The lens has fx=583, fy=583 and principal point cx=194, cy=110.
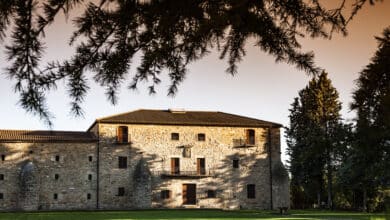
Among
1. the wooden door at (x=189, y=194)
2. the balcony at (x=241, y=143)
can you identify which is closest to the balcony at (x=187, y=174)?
the wooden door at (x=189, y=194)

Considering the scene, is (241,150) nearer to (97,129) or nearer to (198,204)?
(198,204)

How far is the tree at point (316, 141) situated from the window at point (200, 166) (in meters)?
9.13

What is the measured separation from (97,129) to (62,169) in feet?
12.4

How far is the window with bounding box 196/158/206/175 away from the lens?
42.0m

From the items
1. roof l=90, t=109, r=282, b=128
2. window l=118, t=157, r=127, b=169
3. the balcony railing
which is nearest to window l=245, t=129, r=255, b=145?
roof l=90, t=109, r=282, b=128

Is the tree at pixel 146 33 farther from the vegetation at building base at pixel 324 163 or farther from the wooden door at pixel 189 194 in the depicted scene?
the wooden door at pixel 189 194

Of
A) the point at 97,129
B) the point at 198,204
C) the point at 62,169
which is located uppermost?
the point at 97,129

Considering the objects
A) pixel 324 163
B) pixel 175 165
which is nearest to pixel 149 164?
pixel 175 165

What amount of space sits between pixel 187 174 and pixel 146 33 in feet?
122

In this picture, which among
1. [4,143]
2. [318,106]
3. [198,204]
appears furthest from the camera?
[318,106]

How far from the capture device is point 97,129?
40.8 meters

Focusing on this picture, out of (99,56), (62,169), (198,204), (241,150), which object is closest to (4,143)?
(62,169)

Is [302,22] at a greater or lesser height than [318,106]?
lesser

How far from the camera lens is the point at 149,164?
135 ft
